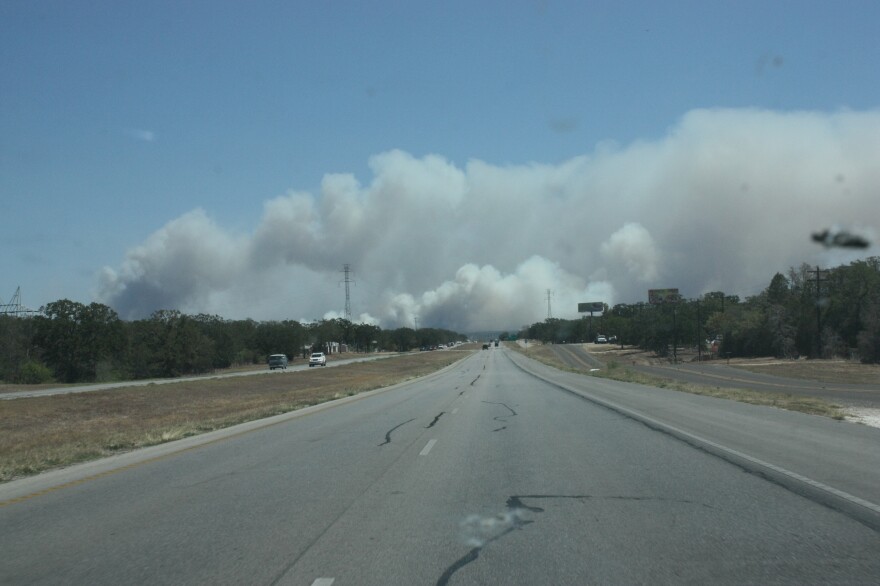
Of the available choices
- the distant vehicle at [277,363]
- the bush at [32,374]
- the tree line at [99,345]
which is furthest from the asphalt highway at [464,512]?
the tree line at [99,345]

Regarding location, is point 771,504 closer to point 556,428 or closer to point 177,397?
point 556,428

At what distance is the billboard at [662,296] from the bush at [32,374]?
13371cm

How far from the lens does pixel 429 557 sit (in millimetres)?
6582

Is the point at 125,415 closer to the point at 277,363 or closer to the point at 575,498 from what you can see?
the point at 575,498

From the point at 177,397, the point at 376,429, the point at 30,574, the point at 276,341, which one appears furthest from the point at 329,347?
the point at 30,574

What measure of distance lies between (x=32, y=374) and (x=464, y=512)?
261ft

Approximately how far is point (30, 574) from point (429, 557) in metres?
3.38

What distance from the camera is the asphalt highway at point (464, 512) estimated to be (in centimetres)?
625

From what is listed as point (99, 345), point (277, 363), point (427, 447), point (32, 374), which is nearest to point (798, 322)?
point (277, 363)

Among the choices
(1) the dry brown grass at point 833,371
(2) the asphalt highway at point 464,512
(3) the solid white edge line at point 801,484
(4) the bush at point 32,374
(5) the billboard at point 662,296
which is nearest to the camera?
(2) the asphalt highway at point 464,512

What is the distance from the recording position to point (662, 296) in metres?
187

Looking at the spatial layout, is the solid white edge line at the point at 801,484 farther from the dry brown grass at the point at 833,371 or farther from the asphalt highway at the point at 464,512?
the dry brown grass at the point at 833,371

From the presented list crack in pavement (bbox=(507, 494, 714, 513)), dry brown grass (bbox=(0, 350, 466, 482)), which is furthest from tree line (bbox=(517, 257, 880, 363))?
crack in pavement (bbox=(507, 494, 714, 513))

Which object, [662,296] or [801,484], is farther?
[662,296]
